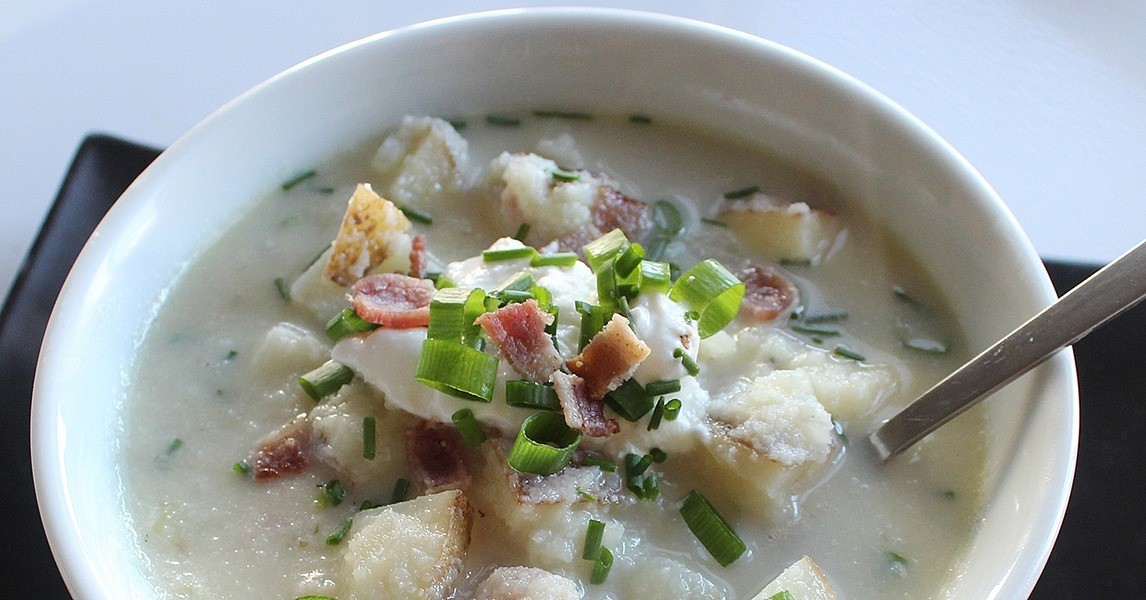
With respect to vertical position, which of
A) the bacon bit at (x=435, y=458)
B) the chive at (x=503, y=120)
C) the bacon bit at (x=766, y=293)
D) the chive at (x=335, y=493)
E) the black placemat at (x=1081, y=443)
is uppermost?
the chive at (x=503, y=120)

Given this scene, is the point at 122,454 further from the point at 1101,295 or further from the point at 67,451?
the point at 1101,295

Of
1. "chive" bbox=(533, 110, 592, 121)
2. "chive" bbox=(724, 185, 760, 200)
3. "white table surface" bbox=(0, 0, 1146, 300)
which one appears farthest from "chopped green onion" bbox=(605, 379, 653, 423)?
"white table surface" bbox=(0, 0, 1146, 300)

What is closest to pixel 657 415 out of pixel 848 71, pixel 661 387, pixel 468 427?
pixel 661 387

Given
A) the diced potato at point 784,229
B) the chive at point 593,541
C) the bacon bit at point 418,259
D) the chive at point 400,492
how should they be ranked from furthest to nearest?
the diced potato at point 784,229
the bacon bit at point 418,259
the chive at point 400,492
the chive at point 593,541

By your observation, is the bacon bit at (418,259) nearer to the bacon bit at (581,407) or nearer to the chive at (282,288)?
the chive at (282,288)

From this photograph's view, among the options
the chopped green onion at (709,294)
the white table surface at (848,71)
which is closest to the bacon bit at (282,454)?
the chopped green onion at (709,294)

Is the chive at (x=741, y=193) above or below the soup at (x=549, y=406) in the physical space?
above

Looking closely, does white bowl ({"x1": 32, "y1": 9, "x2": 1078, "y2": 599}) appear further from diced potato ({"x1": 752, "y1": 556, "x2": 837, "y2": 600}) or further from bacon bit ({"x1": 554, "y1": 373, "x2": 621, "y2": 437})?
bacon bit ({"x1": 554, "y1": 373, "x2": 621, "y2": 437})

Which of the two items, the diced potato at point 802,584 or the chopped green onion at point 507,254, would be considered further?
the chopped green onion at point 507,254

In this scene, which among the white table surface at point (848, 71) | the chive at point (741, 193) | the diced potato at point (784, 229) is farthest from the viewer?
the white table surface at point (848, 71)
